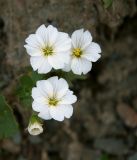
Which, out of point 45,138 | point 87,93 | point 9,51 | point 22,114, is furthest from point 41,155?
point 9,51

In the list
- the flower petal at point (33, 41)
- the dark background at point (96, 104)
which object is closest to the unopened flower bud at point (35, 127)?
the flower petal at point (33, 41)

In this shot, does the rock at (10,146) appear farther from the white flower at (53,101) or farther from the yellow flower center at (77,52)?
the yellow flower center at (77,52)

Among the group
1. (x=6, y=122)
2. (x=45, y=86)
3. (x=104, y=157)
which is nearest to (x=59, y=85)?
(x=45, y=86)

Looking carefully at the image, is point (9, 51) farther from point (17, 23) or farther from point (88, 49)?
point (88, 49)

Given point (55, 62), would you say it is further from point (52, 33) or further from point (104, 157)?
point (104, 157)

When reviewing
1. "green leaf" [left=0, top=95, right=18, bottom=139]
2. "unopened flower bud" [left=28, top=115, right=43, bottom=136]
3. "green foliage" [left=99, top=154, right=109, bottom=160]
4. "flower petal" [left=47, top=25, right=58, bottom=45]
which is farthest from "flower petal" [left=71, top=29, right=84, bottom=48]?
"green foliage" [left=99, top=154, right=109, bottom=160]

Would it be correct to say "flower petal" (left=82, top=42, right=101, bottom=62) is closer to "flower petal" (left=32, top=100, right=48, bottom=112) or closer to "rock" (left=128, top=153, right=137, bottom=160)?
"flower petal" (left=32, top=100, right=48, bottom=112)
